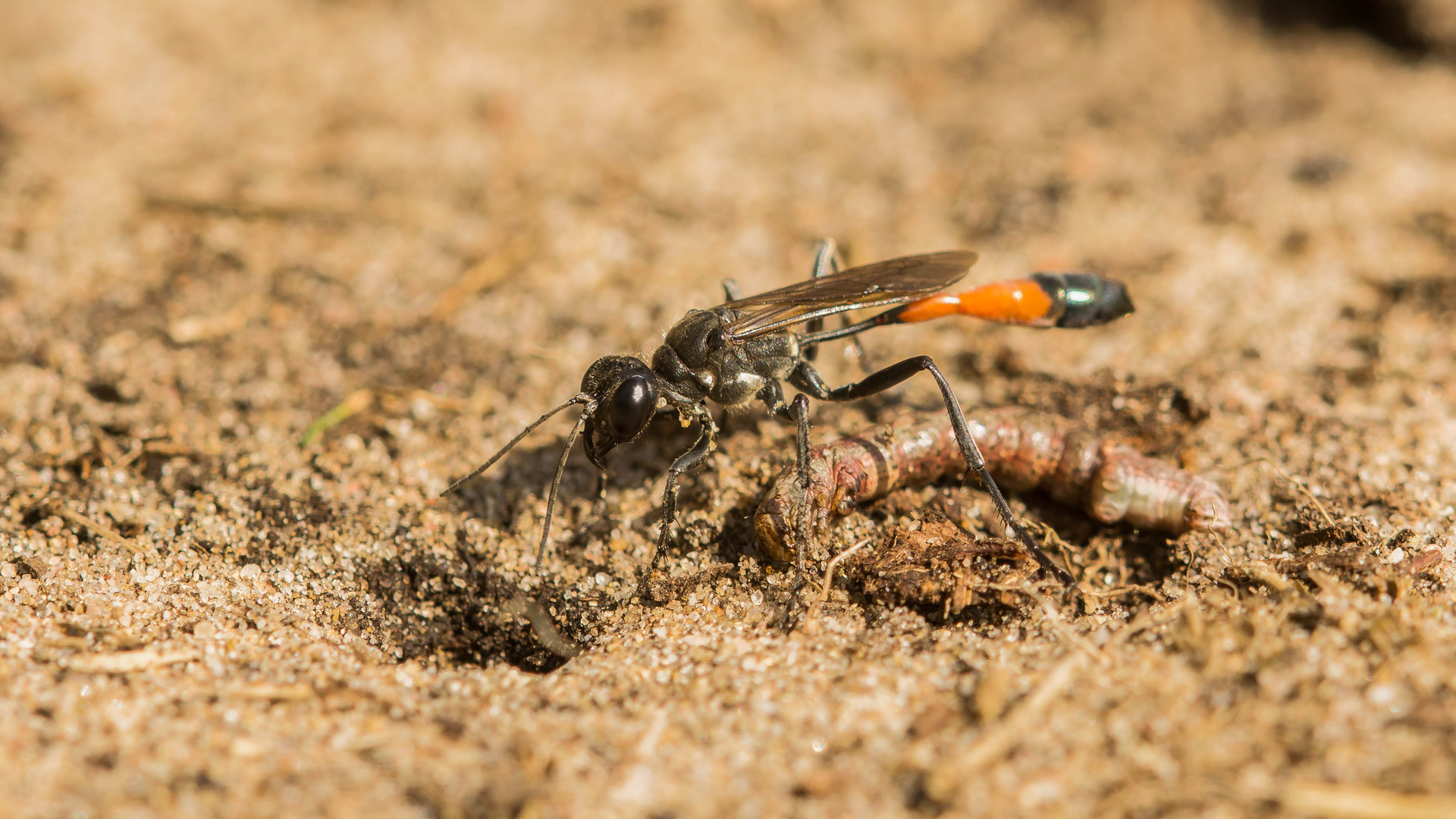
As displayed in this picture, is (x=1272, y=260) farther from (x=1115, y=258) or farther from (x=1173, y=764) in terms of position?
(x=1173, y=764)

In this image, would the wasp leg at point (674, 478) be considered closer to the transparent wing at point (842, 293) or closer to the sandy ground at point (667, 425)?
the sandy ground at point (667, 425)

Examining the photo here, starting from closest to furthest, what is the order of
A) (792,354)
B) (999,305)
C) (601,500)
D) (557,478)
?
(557,478), (601,500), (792,354), (999,305)

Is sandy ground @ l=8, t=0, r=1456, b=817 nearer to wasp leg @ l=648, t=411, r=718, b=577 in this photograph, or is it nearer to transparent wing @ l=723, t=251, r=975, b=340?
wasp leg @ l=648, t=411, r=718, b=577

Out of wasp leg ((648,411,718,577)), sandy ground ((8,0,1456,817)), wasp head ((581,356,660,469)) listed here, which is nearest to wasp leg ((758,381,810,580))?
sandy ground ((8,0,1456,817))

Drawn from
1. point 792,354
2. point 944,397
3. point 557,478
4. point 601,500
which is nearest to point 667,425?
point 601,500

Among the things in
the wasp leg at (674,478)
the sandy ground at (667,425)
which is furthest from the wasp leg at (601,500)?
the wasp leg at (674,478)

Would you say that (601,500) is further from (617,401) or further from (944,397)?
(944,397)

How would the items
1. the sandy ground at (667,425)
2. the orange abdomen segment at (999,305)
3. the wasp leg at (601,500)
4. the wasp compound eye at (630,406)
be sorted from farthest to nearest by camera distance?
the orange abdomen segment at (999,305)
the wasp leg at (601,500)
the wasp compound eye at (630,406)
the sandy ground at (667,425)
